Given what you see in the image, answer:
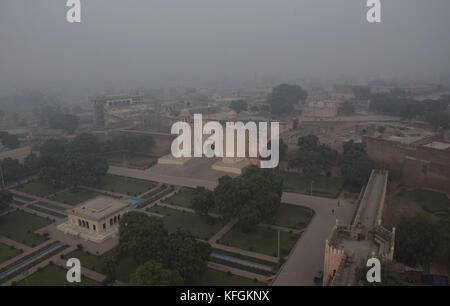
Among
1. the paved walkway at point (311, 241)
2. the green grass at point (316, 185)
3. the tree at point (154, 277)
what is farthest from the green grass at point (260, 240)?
the green grass at point (316, 185)

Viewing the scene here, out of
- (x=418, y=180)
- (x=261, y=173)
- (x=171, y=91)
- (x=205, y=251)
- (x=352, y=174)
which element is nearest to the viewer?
(x=205, y=251)

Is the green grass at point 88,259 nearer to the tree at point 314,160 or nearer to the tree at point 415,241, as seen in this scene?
the tree at point 415,241

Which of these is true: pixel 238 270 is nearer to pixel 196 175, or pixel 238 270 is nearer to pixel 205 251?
pixel 205 251

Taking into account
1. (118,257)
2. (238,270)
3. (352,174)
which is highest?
(352,174)

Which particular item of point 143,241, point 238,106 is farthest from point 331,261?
point 238,106

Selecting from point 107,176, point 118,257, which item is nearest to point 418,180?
point 118,257

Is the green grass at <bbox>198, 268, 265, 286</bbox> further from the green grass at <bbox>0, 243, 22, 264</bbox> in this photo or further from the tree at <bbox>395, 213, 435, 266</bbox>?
the green grass at <bbox>0, 243, 22, 264</bbox>
